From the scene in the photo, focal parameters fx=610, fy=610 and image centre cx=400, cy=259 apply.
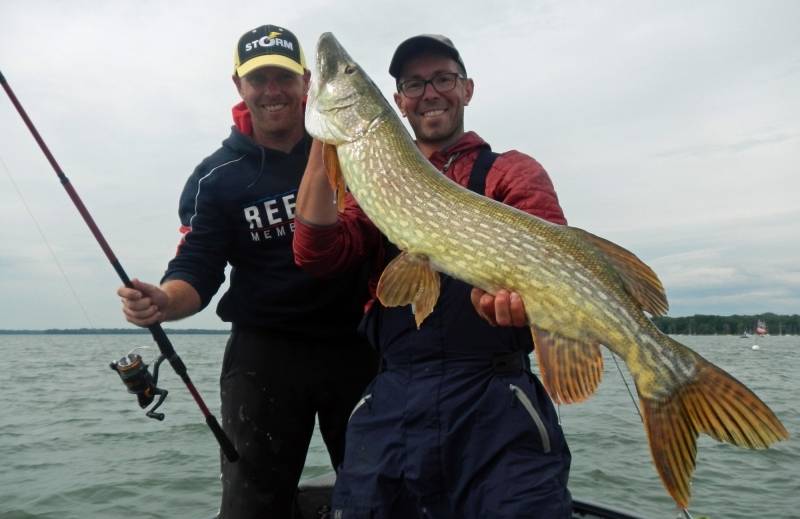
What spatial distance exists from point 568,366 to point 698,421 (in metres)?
0.42

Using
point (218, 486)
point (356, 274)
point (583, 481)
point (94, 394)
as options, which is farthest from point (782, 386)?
point (94, 394)

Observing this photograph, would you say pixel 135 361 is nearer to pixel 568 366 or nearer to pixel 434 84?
pixel 434 84

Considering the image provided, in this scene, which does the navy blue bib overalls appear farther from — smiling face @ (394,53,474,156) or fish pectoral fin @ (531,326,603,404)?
smiling face @ (394,53,474,156)

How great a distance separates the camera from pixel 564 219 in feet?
8.10

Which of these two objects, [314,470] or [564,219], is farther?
[314,470]

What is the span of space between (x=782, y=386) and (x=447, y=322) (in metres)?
16.8

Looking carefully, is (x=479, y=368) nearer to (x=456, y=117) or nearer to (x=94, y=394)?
(x=456, y=117)

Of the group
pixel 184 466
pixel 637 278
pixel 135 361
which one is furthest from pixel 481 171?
pixel 184 466

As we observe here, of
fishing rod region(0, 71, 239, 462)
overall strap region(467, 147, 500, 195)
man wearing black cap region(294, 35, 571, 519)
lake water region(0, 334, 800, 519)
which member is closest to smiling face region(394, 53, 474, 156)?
man wearing black cap region(294, 35, 571, 519)

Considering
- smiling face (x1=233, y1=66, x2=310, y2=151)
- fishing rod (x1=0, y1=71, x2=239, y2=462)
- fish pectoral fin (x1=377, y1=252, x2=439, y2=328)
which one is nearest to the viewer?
fish pectoral fin (x1=377, y1=252, x2=439, y2=328)

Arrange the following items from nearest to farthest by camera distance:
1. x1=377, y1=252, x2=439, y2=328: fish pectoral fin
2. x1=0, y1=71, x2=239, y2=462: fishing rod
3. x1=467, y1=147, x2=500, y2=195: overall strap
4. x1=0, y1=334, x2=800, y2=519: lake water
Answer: x1=377, y1=252, x2=439, y2=328: fish pectoral fin
x1=467, y1=147, x2=500, y2=195: overall strap
x1=0, y1=71, x2=239, y2=462: fishing rod
x1=0, y1=334, x2=800, y2=519: lake water

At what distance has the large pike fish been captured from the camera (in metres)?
1.86

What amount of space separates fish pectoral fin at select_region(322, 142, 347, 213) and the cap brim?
884 millimetres

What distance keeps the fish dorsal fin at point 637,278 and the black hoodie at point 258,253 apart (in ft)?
4.29
